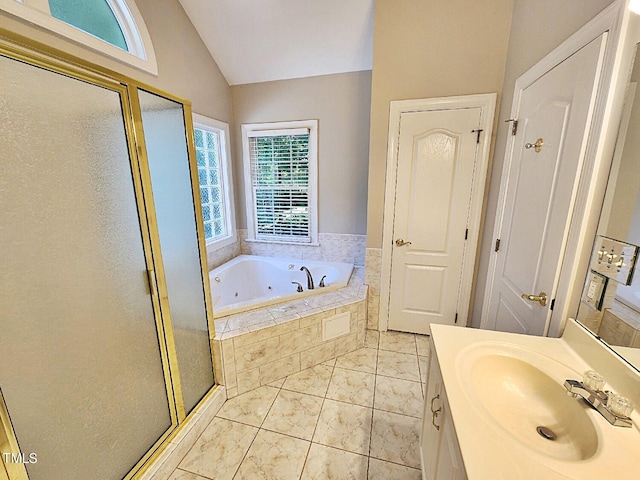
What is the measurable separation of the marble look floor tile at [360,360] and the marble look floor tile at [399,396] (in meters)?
0.14

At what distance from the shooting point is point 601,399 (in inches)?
30.0

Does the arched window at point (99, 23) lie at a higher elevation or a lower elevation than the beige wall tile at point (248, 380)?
higher

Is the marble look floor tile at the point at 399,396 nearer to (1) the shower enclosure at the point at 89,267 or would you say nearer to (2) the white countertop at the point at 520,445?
(2) the white countertop at the point at 520,445

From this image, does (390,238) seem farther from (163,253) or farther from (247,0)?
(247,0)

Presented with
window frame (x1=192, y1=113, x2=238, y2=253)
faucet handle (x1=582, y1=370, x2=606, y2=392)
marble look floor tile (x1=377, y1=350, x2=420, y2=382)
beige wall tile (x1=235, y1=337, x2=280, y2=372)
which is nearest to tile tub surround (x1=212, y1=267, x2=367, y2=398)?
beige wall tile (x1=235, y1=337, x2=280, y2=372)

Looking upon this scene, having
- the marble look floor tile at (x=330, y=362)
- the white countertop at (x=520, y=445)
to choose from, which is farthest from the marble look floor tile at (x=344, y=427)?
the white countertop at (x=520, y=445)

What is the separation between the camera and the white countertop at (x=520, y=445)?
0.60m

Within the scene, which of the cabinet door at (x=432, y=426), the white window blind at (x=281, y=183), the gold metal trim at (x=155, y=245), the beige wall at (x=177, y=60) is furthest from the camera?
the white window blind at (x=281, y=183)

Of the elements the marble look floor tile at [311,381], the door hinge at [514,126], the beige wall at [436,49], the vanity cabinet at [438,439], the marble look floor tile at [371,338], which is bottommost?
the marble look floor tile at [311,381]

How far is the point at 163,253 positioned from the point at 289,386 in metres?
1.30

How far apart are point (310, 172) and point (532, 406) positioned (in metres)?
2.70

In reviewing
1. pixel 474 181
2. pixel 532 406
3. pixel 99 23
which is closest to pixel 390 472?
pixel 532 406

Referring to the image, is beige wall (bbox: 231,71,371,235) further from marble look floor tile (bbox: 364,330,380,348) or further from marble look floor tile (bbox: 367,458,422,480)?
marble look floor tile (bbox: 367,458,422,480)

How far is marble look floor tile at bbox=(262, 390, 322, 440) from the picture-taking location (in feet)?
5.18
